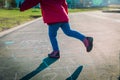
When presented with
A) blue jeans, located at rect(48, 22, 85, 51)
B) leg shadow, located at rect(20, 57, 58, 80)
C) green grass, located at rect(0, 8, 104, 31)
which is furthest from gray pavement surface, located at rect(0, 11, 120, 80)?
green grass, located at rect(0, 8, 104, 31)

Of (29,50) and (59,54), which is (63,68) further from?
(29,50)

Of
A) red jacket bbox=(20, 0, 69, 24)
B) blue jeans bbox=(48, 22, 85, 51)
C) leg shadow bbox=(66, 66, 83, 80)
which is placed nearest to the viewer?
leg shadow bbox=(66, 66, 83, 80)

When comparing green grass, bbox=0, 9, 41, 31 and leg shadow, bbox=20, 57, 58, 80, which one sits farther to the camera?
green grass, bbox=0, 9, 41, 31

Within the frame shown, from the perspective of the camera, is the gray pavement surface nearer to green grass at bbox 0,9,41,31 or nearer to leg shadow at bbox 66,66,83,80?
leg shadow at bbox 66,66,83,80

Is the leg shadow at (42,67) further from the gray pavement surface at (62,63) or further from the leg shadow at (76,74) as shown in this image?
the leg shadow at (76,74)

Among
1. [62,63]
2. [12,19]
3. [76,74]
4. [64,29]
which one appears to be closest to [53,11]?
[64,29]

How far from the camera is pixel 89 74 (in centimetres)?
530

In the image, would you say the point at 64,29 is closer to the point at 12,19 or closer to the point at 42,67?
the point at 42,67

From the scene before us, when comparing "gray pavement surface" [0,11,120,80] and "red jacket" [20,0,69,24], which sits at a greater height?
"red jacket" [20,0,69,24]

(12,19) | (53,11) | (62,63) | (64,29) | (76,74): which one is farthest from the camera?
(12,19)

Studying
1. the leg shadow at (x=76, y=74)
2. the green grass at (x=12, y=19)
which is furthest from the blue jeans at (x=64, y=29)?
the green grass at (x=12, y=19)

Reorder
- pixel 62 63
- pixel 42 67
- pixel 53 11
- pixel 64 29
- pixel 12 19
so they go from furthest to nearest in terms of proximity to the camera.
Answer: pixel 12 19
pixel 64 29
pixel 53 11
pixel 62 63
pixel 42 67

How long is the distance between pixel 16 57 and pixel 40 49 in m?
1.16

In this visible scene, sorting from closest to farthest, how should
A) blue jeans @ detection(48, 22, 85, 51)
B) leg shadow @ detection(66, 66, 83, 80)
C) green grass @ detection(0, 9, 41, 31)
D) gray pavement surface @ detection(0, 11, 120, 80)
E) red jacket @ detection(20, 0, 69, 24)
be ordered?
leg shadow @ detection(66, 66, 83, 80) < gray pavement surface @ detection(0, 11, 120, 80) < red jacket @ detection(20, 0, 69, 24) < blue jeans @ detection(48, 22, 85, 51) < green grass @ detection(0, 9, 41, 31)
